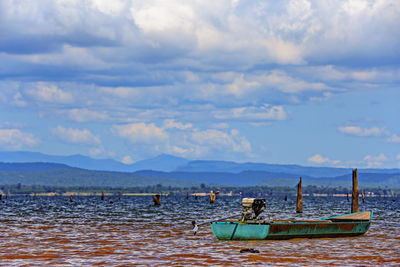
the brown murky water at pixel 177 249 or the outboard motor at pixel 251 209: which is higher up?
the outboard motor at pixel 251 209

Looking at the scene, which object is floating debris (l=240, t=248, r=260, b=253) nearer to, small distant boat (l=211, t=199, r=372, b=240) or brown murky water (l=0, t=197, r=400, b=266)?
brown murky water (l=0, t=197, r=400, b=266)

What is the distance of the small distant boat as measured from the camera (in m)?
43.8

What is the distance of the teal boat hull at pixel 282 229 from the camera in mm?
43781

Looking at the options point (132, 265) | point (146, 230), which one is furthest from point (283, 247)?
Result: point (146, 230)

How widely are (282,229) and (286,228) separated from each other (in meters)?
0.41

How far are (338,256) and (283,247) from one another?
472 centimetres

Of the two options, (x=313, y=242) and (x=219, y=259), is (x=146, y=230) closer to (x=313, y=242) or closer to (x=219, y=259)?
(x=313, y=242)

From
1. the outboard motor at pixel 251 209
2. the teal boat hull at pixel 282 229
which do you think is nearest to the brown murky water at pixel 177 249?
the teal boat hull at pixel 282 229

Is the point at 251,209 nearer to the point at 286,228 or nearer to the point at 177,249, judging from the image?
the point at 286,228

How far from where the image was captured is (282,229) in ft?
148

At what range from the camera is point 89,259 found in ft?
120

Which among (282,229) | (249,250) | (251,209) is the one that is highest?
(251,209)

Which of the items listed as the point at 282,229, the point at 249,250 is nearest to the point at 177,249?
the point at 249,250

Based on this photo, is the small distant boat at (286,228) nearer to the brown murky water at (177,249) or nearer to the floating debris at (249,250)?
the brown murky water at (177,249)
